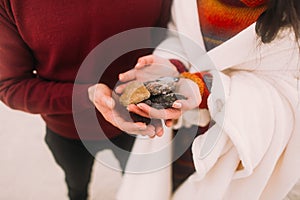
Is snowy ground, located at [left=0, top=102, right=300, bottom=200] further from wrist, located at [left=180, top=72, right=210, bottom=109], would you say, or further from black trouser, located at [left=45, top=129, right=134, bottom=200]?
wrist, located at [left=180, top=72, right=210, bottom=109]

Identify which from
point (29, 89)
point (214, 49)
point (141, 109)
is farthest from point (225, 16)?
point (29, 89)

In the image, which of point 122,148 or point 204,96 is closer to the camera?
point 204,96

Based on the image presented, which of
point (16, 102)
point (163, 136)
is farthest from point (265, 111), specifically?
point (16, 102)

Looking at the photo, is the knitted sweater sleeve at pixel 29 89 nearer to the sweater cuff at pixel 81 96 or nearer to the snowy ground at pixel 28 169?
the sweater cuff at pixel 81 96

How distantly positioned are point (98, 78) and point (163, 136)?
13 centimetres

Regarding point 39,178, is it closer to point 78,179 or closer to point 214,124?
point 78,179

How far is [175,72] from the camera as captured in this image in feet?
1.54

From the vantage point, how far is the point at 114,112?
44 centimetres

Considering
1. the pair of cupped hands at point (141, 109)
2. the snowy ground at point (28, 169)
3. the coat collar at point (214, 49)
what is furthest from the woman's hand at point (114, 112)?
the snowy ground at point (28, 169)

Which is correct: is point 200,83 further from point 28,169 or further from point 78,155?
point 28,169

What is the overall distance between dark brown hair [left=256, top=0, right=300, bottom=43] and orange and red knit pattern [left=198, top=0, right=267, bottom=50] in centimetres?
2

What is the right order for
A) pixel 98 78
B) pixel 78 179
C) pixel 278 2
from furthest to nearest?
pixel 78 179, pixel 98 78, pixel 278 2

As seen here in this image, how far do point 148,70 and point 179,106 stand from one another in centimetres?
7

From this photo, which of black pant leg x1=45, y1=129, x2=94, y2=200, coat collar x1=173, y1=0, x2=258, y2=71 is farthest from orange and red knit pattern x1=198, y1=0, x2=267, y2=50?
black pant leg x1=45, y1=129, x2=94, y2=200
